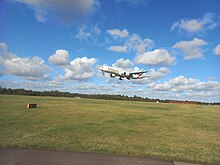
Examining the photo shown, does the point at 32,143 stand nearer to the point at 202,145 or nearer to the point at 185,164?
the point at 185,164

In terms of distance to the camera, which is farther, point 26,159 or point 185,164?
point 185,164

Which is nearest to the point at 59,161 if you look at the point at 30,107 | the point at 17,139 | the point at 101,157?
the point at 101,157

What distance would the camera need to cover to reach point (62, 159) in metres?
9.82

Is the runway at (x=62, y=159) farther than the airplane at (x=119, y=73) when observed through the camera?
No

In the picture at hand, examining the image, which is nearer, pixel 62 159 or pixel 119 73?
pixel 62 159

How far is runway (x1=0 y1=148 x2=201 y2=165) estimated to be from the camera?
30.5ft

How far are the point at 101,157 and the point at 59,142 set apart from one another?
11.5 feet

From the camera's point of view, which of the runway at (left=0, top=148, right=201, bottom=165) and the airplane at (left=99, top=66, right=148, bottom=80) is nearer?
the runway at (left=0, top=148, right=201, bottom=165)

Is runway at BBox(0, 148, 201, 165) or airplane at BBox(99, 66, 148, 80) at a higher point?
airplane at BBox(99, 66, 148, 80)

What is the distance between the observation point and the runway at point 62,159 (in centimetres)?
929

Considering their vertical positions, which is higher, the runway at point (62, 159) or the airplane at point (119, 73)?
the airplane at point (119, 73)

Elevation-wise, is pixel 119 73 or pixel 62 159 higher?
pixel 119 73

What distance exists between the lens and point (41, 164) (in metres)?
8.98

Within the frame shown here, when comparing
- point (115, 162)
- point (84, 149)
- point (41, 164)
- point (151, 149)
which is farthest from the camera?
point (151, 149)
